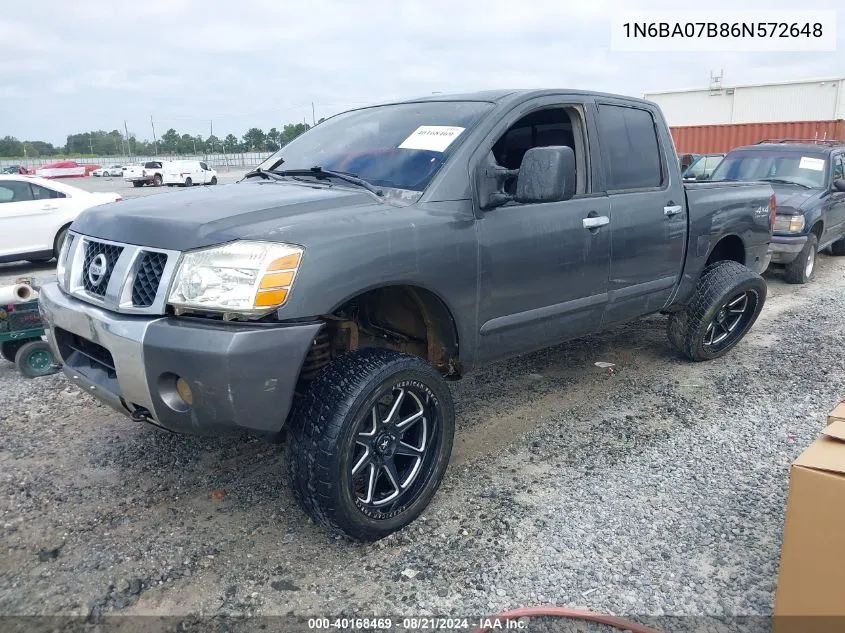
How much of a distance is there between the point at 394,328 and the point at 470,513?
Result: 3.18ft

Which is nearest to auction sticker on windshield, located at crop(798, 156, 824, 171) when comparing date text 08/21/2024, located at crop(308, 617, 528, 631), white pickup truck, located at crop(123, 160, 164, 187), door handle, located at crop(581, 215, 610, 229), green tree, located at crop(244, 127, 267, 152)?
door handle, located at crop(581, 215, 610, 229)

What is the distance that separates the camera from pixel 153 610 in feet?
7.88

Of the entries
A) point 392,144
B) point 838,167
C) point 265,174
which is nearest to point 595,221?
point 392,144

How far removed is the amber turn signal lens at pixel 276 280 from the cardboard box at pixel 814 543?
5.88 feet

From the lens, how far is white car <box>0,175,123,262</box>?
9211 mm

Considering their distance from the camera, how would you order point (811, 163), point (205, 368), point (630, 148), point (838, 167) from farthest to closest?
point (838, 167) → point (811, 163) → point (630, 148) → point (205, 368)

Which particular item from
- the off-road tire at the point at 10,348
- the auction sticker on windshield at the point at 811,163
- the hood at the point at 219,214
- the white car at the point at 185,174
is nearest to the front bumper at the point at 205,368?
the hood at the point at 219,214

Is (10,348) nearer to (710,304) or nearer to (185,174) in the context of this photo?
(710,304)

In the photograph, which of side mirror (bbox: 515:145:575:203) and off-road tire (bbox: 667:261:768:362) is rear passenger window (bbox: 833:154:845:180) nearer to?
off-road tire (bbox: 667:261:768:362)

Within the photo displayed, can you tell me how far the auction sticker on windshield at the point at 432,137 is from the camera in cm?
322

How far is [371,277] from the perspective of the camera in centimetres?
268

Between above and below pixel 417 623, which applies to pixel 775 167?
above

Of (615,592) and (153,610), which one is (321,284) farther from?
(615,592)

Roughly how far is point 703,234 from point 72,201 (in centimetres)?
892
